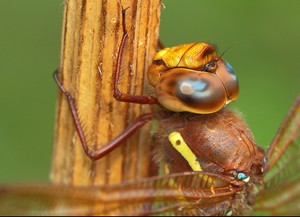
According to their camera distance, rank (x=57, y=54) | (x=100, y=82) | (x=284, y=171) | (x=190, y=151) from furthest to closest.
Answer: (x=57, y=54) < (x=284, y=171) < (x=190, y=151) < (x=100, y=82)

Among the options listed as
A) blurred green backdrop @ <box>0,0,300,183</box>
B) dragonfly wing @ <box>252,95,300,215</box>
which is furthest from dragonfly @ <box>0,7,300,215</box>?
blurred green backdrop @ <box>0,0,300,183</box>

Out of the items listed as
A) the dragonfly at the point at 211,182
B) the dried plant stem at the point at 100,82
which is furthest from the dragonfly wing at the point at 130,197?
the dried plant stem at the point at 100,82

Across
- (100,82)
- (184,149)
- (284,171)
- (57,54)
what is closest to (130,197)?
(184,149)

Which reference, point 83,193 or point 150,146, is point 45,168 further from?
point 83,193

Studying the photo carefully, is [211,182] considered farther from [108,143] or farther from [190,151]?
[108,143]

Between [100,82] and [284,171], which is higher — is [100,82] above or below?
above

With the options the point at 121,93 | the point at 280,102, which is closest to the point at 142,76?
the point at 121,93

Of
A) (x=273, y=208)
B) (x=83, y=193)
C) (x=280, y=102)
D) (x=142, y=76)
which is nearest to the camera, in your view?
(x=83, y=193)
